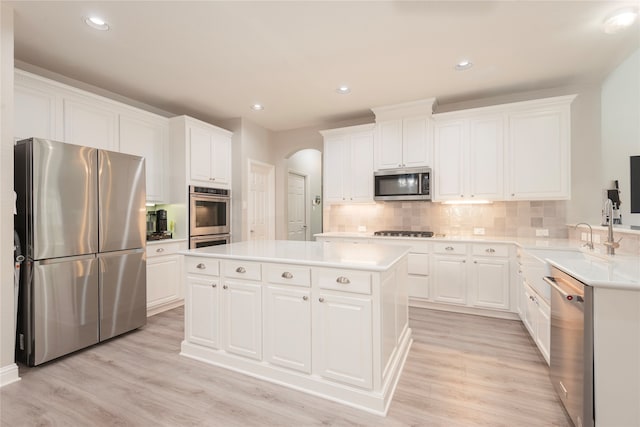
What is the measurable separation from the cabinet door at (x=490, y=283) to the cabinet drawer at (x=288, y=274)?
2.50 meters

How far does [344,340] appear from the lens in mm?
1949

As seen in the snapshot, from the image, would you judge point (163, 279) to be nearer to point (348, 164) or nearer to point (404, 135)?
point (348, 164)

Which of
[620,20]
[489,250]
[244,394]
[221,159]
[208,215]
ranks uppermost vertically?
[620,20]

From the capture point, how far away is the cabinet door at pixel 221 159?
15.0 feet

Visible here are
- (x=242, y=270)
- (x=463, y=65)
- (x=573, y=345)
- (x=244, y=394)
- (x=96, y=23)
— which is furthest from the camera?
(x=463, y=65)

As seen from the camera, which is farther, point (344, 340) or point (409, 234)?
point (409, 234)

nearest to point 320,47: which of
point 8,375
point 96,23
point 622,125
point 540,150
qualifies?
point 96,23

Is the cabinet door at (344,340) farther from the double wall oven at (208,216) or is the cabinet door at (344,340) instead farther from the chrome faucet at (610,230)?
the double wall oven at (208,216)

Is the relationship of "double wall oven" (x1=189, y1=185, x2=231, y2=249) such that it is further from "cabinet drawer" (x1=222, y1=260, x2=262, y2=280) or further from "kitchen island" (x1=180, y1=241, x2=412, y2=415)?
"cabinet drawer" (x1=222, y1=260, x2=262, y2=280)

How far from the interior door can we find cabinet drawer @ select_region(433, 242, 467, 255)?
2990mm

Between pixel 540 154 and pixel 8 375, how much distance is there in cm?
542

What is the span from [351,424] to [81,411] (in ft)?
5.56

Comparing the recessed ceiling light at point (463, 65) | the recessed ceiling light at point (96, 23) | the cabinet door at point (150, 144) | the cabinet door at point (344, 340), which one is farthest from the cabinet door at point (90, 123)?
the recessed ceiling light at point (463, 65)

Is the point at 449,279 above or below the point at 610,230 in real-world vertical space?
below
